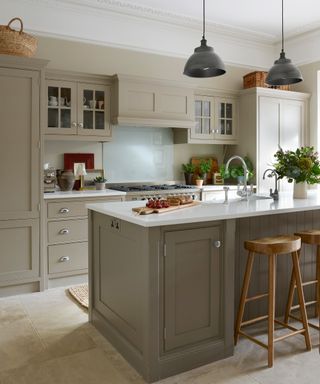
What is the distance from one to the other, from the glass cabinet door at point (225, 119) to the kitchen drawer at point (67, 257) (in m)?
2.56

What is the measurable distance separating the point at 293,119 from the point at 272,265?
3810 millimetres

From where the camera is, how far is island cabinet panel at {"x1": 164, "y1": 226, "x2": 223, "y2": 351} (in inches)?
94.7

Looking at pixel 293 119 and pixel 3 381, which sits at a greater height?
pixel 293 119

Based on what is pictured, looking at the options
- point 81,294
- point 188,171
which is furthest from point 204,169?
point 81,294

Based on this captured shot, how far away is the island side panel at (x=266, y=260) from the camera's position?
9.73 ft

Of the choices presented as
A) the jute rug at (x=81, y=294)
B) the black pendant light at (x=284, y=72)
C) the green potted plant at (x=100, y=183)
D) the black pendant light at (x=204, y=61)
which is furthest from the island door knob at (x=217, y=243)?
the green potted plant at (x=100, y=183)

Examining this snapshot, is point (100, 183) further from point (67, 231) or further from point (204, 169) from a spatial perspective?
point (204, 169)

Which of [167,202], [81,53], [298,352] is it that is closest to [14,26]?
[81,53]


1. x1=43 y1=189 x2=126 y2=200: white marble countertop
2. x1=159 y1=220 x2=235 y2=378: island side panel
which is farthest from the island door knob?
x1=43 y1=189 x2=126 y2=200: white marble countertop

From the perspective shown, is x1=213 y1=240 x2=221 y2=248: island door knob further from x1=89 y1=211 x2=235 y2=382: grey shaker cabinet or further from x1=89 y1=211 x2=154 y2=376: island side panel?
x1=89 y1=211 x2=154 y2=376: island side panel

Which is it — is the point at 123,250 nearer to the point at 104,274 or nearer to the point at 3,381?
the point at 104,274

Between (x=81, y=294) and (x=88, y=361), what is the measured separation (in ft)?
4.22

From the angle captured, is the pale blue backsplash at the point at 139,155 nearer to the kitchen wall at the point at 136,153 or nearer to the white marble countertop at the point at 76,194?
the kitchen wall at the point at 136,153

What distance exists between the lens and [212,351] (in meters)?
2.57
